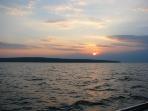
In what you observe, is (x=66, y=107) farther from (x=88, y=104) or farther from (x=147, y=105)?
(x=147, y=105)

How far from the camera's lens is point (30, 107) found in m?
15.4

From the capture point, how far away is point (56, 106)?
1584 cm

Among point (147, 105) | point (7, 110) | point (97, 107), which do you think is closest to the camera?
point (147, 105)

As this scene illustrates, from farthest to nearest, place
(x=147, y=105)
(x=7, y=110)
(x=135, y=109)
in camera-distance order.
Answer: (x=7, y=110), (x=147, y=105), (x=135, y=109)

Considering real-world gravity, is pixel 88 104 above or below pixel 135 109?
below

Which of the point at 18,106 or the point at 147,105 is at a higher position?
the point at 147,105

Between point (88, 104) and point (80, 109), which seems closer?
point (80, 109)

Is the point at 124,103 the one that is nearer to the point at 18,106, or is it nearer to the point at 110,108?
the point at 110,108

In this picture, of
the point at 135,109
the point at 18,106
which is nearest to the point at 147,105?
the point at 135,109

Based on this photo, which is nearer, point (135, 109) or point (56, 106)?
point (135, 109)

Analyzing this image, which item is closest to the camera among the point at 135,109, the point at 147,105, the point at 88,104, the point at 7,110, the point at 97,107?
the point at 135,109

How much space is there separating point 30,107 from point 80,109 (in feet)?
9.93

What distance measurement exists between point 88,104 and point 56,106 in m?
2.26

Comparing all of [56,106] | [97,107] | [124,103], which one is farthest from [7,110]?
[124,103]
